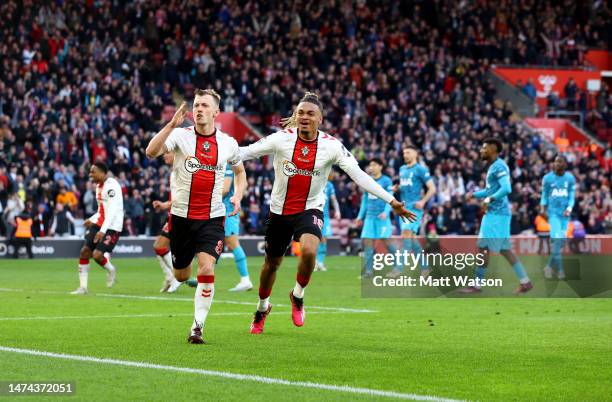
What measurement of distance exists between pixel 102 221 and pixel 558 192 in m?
9.09

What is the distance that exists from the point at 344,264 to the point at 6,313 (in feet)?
55.5

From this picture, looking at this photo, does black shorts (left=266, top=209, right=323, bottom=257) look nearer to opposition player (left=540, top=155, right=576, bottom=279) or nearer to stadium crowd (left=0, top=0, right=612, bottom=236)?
opposition player (left=540, top=155, right=576, bottom=279)

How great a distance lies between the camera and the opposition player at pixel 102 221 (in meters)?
18.2

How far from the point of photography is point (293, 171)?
1183 cm

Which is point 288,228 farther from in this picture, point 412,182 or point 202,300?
point 412,182

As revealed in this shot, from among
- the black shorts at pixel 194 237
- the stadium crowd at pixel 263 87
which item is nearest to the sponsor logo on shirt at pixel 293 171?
the black shorts at pixel 194 237

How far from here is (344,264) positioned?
100ft

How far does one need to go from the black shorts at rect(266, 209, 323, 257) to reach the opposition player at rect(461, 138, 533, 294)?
6.58m

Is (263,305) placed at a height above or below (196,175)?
below

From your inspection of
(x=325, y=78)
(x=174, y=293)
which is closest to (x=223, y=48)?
(x=325, y=78)

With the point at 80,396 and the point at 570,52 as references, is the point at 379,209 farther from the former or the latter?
the point at 570,52

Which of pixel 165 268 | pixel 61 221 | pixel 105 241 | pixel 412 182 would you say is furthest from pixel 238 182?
pixel 61 221

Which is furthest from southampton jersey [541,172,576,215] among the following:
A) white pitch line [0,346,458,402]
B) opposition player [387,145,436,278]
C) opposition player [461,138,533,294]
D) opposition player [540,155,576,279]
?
white pitch line [0,346,458,402]

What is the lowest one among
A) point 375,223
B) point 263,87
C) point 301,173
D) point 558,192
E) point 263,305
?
point 263,305
